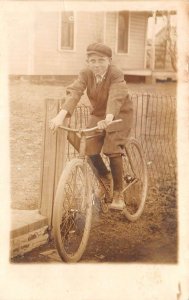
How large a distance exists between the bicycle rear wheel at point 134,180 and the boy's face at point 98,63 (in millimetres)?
818

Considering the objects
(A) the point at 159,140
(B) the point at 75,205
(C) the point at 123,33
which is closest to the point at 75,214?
(B) the point at 75,205

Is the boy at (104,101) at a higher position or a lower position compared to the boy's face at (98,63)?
lower

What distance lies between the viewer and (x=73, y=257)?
10.4 feet

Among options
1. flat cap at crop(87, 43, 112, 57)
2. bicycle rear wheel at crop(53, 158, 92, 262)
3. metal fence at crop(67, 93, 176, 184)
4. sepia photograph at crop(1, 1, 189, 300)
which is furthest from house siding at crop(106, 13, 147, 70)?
bicycle rear wheel at crop(53, 158, 92, 262)

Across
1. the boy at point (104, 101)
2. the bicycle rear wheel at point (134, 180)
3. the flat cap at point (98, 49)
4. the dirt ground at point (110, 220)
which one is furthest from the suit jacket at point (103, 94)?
the bicycle rear wheel at point (134, 180)

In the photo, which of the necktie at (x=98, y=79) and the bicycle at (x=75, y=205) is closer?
the bicycle at (x=75, y=205)

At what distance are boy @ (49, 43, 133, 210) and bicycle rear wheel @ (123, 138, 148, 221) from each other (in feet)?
1.12

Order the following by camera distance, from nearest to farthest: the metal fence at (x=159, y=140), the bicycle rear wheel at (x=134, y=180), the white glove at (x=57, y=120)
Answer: the white glove at (x=57, y=120), the bicycle rear wheel at (x=134, y=180), the metal fence at (x=159, y=140)

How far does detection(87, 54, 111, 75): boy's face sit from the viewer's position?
3268 mm

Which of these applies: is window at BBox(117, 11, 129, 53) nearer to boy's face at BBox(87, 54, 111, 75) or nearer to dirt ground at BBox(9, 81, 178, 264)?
dirt ground at BBox(9, 81, 178, 264)

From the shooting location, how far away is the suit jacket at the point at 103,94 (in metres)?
3.28

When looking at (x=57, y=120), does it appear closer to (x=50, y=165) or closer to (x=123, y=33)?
(x=50, y=165)

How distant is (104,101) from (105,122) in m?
0.32

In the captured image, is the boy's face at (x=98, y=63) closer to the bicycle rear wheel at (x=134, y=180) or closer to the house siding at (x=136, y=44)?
the bicycle rear wheel at (x=134, y=180)
